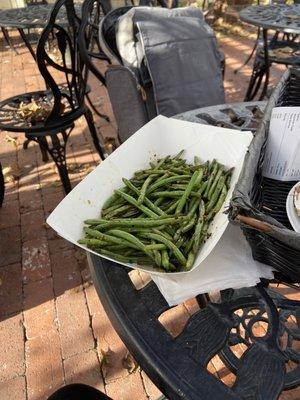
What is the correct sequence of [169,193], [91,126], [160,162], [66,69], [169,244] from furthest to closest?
[91,126] < [66,69] < [160,162] < [169,193] < [169,244]

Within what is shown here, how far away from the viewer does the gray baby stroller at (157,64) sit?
2.11 meters

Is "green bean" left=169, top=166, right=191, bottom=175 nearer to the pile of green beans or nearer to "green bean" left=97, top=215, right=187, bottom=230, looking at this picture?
the pile of green beans

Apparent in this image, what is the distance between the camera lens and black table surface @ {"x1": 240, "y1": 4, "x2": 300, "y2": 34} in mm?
2764

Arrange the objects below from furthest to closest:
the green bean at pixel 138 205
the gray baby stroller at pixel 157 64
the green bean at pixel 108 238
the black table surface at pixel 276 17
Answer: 1. the black table surface at pixel 276 17
2. the gray baby stroller at pixel 157 64
3. the green bean at pixel 138 205
4. the green bean at pixel 108 238

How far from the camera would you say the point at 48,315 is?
206 centimetres

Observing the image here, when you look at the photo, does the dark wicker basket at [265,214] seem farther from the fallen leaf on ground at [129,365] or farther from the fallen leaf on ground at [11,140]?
the fallen leaf on ground at [11,140]

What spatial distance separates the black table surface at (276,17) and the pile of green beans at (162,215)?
2.02 meters

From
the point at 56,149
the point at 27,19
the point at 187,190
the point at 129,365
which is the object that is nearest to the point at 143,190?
the point at 187,190

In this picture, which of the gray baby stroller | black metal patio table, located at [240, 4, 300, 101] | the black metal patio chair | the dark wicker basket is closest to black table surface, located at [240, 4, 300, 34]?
black metal patio table, located at [240, 4, 300, 101]

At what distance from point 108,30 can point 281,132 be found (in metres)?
1.69

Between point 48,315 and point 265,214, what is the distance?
1541 millimetres

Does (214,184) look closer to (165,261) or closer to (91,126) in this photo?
(165,261)

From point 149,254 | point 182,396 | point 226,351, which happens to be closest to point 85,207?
point 149,254

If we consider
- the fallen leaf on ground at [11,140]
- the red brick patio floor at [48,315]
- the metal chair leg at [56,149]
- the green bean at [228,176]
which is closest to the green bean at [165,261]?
the green bean at [228,176]
